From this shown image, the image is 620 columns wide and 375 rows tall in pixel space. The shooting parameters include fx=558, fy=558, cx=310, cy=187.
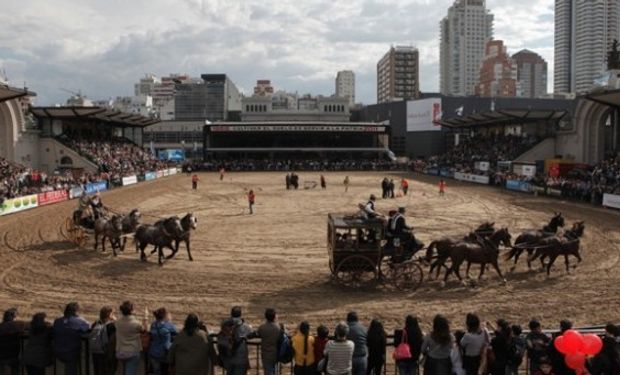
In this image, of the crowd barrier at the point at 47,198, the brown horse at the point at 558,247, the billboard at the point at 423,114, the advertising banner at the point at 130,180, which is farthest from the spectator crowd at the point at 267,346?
the billboard at the point at 423,114

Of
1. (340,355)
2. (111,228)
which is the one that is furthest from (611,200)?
(340,355)

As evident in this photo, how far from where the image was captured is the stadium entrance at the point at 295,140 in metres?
84.9

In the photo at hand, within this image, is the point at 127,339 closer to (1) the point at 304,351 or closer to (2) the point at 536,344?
(1) the point at 304,351

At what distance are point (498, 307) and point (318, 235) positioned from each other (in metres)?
10.7

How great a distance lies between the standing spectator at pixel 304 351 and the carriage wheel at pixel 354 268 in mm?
6576

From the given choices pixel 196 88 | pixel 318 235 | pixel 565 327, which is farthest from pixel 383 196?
pixel 196 88

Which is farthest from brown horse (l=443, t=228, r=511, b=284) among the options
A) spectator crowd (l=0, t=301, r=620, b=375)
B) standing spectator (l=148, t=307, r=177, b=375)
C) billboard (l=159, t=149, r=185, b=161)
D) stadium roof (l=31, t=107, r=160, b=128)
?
billboard (l=159, t=149, r=185, b=161)

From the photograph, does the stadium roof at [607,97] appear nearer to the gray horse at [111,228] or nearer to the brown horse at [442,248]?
the brown horse at [442,248]

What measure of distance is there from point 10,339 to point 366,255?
8.80 meters

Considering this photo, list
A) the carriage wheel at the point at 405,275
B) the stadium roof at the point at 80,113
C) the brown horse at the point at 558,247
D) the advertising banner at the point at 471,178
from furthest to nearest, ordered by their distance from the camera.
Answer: the stadium roof at the point at 80,113 < the advertising banner at the point at 471,178 < the brown horse at the point at 558,247 < the carriage wheel at the point at 405,275

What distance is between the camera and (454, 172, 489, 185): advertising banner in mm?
51606

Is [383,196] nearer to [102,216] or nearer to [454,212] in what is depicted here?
[454,212]

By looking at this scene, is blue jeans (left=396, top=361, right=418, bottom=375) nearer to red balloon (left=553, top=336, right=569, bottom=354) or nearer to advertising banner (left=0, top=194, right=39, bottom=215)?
red balloon (left=553, top=336, right=569, bottom=354)

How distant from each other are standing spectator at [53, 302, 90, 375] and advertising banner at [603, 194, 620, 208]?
106ft
